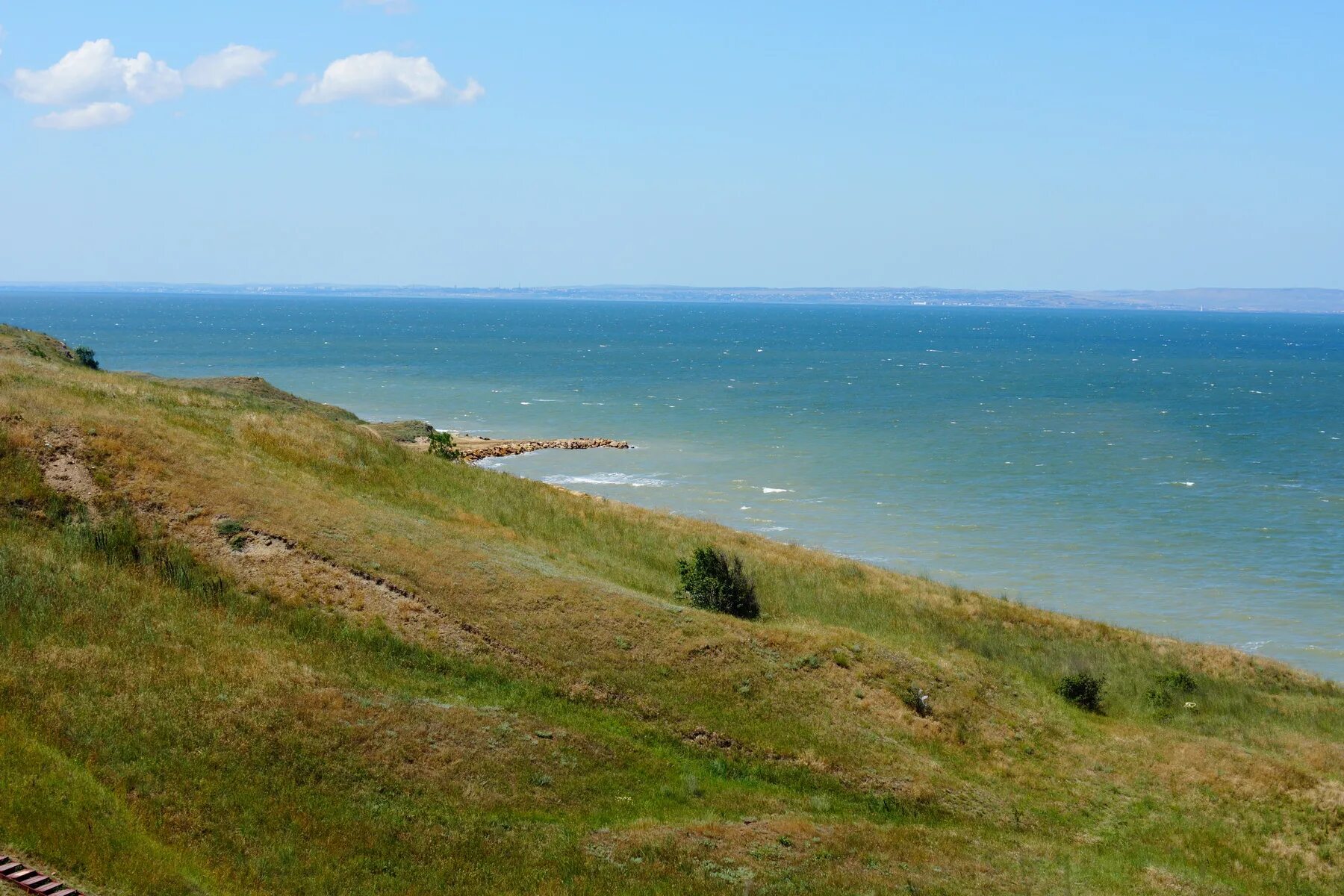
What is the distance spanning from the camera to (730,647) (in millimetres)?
30031

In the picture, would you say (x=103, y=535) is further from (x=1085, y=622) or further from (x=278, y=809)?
(x=1085, y=622)

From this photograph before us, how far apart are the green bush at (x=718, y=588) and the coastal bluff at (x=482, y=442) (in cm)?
5266

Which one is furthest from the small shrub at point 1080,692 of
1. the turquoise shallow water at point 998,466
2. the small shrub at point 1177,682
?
the turquoise shallow water at point 998,466

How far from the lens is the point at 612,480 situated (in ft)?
271

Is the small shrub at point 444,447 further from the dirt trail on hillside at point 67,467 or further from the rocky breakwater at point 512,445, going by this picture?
the dirt trail on hillside at point 67,467

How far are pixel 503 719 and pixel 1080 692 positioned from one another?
61.1 feet

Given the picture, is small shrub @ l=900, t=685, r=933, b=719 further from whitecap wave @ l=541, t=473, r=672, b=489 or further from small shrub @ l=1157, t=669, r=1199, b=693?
whitecap wave @ l=541, t=473, r=672, b=489

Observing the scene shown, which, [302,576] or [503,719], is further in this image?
[302,576]

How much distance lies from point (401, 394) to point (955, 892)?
402ft

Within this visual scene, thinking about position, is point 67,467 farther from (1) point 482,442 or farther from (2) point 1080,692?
(1) point 482,442

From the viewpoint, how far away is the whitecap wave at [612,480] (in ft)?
265

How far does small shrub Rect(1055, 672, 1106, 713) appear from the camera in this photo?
3394 cm

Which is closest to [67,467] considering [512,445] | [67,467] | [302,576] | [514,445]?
[67,467]

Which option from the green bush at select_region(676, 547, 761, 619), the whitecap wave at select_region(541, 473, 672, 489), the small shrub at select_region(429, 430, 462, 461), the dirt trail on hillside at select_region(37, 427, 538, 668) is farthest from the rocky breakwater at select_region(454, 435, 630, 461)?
the dirt trail on hillside at select_region(37, 427, 538, 668)
